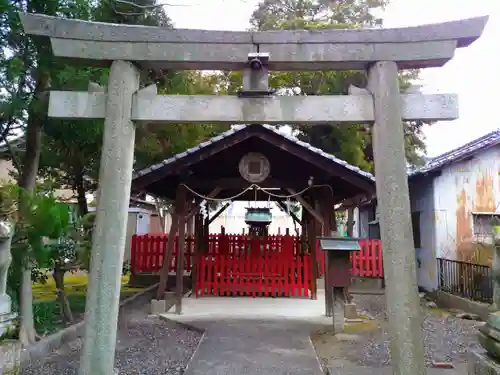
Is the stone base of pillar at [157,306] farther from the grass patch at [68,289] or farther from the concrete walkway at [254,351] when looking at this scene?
the grass patch at [68,289]

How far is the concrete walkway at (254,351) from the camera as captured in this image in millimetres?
5648

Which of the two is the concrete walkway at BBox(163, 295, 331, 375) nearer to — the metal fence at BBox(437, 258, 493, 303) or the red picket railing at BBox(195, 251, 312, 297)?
the red picket railing at BBox(195, 251, 312, 297)

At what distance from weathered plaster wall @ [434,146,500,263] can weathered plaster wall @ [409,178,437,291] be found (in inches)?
10.7

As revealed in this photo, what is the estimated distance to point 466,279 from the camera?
11.1 metres

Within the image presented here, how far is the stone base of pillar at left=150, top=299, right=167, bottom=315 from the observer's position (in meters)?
9.90

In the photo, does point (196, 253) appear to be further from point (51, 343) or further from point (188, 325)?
point (51, 343)

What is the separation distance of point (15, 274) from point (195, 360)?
9.72ft

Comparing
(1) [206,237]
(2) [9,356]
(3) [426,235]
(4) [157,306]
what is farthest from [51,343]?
(3) [426,235]

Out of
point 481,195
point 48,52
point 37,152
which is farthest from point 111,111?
point 481,195

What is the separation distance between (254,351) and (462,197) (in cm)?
924

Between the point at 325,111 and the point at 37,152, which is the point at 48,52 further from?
the point at 325,111

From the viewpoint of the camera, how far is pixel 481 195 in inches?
501

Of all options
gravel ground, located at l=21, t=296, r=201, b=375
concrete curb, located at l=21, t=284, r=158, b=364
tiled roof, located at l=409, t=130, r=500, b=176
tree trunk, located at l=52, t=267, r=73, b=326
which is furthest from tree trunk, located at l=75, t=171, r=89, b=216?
tiled roof, located at l=409, t=130, r=500, b=176

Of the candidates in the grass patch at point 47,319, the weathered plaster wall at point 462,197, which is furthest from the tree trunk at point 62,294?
the weathered plaster wall at point 462,197
